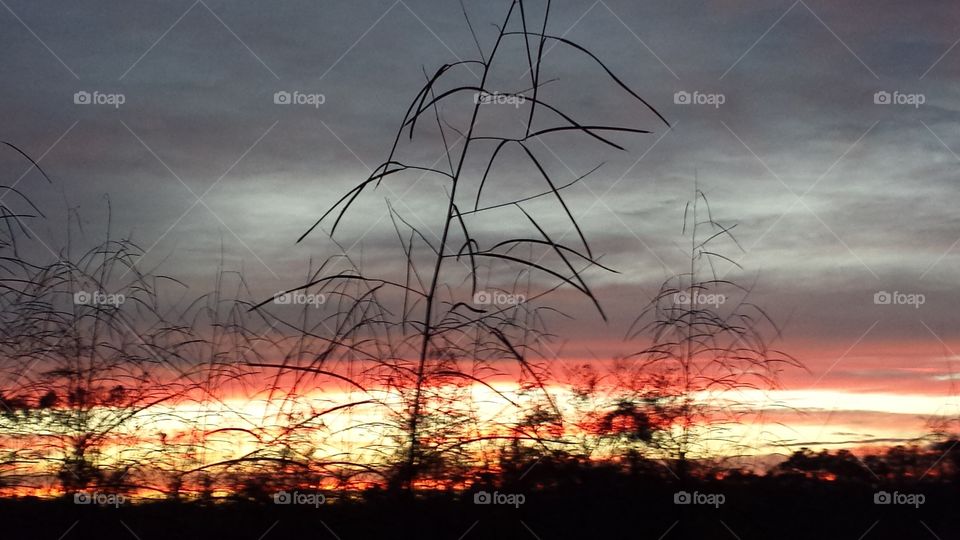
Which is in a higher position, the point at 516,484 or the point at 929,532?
the point at 516,484

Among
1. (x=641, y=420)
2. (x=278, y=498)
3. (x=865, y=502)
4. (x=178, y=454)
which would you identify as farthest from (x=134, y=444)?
(x=865, y=502)

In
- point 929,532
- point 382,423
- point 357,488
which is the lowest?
point 929,532

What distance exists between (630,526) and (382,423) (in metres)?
0.96

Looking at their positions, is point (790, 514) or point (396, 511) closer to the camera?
point (396, 511)

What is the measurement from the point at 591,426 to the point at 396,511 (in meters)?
1.01

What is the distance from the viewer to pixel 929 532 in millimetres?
3301

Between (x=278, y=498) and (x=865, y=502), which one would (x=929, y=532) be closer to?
(x=865, y=502)

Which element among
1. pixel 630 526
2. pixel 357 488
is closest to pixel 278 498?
pixel 357 488

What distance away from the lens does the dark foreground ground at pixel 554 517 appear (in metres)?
2.97

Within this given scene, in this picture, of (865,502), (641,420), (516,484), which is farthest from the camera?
(641,420)

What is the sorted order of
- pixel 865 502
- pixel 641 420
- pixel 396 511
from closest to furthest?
pixel 396 511 → pixel 865 502 → pixel 641 420

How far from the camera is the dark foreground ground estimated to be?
297 cm

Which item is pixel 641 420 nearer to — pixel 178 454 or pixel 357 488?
pixel 357 488

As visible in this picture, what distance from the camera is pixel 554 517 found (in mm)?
3146
